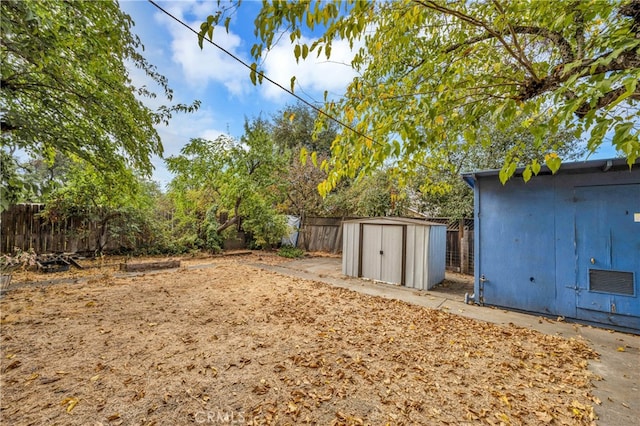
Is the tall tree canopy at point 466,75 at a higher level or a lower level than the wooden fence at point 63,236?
higher

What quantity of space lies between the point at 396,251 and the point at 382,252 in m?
0.37

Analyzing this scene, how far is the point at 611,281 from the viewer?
3.96 m

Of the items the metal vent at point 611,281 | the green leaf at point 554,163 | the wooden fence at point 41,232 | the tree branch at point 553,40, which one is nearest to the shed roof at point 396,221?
the metal vent at point 611,281

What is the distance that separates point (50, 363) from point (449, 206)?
10.7 meters

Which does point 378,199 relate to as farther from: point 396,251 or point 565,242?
point 565,242

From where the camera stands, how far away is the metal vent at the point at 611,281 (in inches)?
152

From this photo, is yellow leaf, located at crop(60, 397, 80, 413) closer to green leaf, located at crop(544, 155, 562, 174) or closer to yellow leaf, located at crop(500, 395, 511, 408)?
yellow leaf, located at crop(500, 395, 511, 408)

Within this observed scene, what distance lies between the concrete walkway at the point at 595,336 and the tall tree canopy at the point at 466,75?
2.16 m

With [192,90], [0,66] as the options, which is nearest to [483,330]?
[0,66]

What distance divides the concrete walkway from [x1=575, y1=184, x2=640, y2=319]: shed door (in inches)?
17.6

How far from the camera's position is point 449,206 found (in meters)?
10.0

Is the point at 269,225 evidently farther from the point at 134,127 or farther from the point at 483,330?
the point at 483,330

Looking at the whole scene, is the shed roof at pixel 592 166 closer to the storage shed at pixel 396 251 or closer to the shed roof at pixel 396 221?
the shed roof at pixel 396 221

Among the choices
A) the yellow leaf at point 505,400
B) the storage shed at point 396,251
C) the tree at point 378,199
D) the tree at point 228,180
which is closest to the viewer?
the yellow leaf at point 505,400
